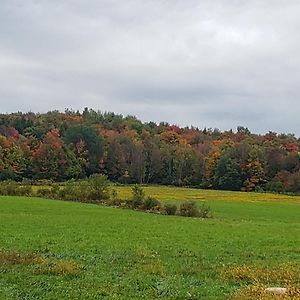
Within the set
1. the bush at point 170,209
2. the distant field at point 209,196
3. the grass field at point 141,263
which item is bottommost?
the distant field at point 209,196

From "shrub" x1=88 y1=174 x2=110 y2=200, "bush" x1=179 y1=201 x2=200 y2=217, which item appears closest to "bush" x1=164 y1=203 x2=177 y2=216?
"bush" x1=179 y1=201 x2=200 y2=217

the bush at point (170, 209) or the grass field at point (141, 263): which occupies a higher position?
the grass field at point (141, 263)

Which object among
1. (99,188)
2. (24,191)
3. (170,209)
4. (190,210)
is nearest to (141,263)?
(190,210)

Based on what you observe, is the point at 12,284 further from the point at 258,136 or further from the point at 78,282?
the point at 258,136

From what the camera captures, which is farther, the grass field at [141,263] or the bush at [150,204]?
the bush at [150,204]

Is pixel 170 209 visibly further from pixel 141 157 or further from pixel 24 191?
pixel 141 157

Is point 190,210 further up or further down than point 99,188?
further down

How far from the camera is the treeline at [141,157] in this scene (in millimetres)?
145125

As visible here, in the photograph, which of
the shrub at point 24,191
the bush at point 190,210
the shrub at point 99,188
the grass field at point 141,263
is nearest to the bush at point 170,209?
the bush at point 190,210

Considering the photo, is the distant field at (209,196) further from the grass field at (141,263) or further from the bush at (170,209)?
the grass field at (141,263)

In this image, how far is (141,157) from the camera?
535ft

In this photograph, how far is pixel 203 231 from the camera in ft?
124

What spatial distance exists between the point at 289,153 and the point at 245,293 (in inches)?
Result: 5681

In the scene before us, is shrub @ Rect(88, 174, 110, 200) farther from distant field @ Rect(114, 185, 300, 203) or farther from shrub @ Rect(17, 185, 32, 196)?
shrub @ Rect(17, 185, 32, 196)
